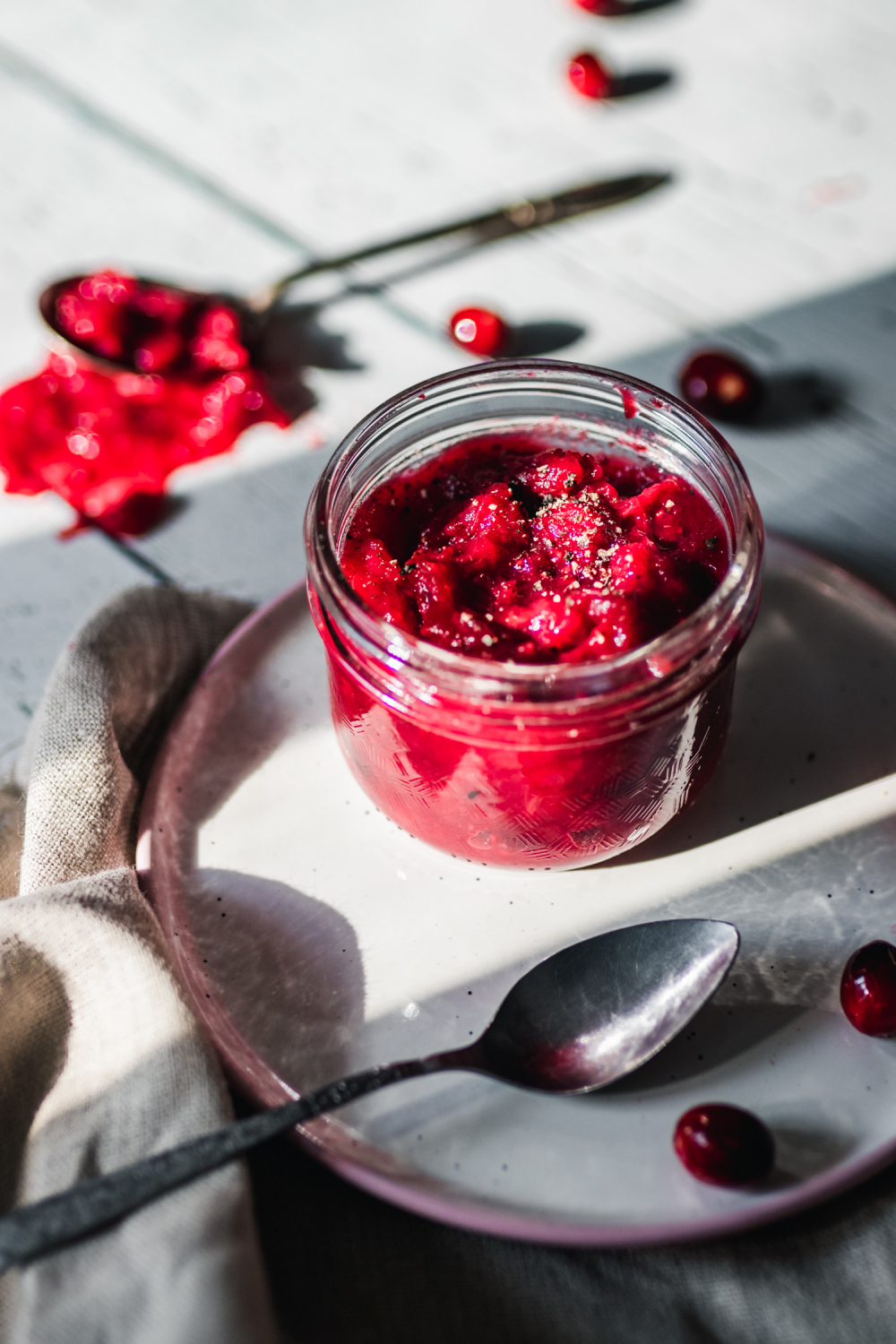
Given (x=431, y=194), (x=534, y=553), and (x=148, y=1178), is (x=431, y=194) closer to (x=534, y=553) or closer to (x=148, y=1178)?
(x=534, y=553)

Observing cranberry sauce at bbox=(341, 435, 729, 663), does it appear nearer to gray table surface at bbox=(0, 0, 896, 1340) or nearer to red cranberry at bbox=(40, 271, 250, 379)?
gray table surface at bbox=(0, 0, 896, 1340)

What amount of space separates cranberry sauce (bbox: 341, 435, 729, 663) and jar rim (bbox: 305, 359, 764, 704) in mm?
26

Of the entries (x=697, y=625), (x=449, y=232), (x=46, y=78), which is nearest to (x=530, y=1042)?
(x=697, y=625)

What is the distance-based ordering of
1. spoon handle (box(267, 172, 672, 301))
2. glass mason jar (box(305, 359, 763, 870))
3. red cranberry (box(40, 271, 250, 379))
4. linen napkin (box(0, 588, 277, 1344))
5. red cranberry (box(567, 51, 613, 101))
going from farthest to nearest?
red cranberry (box(567, 51, 613, 101)), spoon handle (box(267, 172, 672, 301)), red cranberry (box(40, 271, 250, 379)), glass mason jar (box(305, 359, 763, 870)), linen napkin (box(0, 588, 277, 1344))

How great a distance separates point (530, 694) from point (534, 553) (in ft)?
0.75

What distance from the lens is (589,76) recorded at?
7.48ft

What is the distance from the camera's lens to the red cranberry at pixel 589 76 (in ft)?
7.48

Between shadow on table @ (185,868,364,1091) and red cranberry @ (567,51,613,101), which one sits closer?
shadow on table @ (185,868,364,1091)

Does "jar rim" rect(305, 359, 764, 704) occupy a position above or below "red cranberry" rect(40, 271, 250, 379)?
above

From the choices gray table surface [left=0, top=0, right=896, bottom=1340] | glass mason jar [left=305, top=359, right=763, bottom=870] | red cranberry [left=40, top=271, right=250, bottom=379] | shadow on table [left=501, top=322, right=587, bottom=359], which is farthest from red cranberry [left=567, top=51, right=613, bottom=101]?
glass mason jar [left=305, top=359, right=763, bottom=870]

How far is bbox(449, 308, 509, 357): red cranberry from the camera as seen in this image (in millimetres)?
1885

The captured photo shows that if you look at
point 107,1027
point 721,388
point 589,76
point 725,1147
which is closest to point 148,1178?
point 107,1027

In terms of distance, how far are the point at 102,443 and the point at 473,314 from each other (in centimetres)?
66

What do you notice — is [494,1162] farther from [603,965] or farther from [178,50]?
[178,50]
